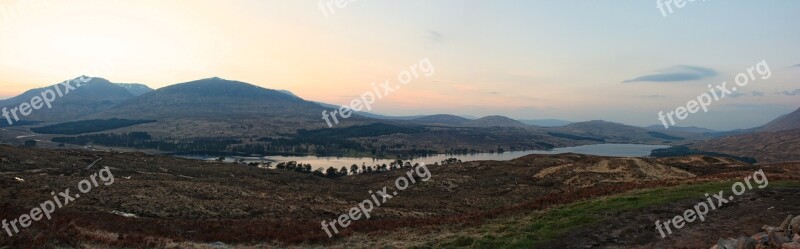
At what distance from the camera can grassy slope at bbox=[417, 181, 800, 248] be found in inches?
853

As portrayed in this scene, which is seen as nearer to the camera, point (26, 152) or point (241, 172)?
point (26, 152)

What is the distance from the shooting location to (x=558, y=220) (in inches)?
969

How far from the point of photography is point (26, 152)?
79.4 metres

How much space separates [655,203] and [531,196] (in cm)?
4334

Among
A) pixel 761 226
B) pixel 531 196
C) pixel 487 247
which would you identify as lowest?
pixel 531 196

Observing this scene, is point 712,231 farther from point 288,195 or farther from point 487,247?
point 288,195

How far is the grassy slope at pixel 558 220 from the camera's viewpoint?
71.1ft

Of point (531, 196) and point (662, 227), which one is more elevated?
point (662, 227)

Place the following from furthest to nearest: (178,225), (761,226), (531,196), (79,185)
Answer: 1. (531,196)
2. (79,185)
3. (178,225)
4. (761,226)

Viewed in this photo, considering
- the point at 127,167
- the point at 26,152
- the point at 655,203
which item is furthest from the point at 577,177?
the point at 26,152

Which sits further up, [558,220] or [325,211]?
[558,220]

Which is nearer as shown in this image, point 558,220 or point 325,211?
point 558,220

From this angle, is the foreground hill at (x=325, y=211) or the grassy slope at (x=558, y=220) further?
the foreground hill at (x=325, y=211)

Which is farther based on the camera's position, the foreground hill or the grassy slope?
the foreground hill
